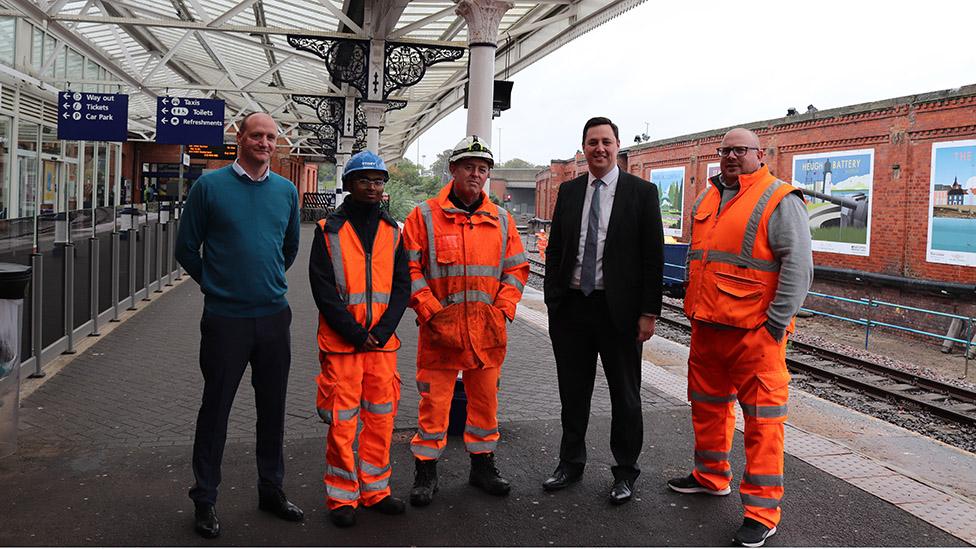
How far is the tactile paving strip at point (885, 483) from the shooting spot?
162 inches

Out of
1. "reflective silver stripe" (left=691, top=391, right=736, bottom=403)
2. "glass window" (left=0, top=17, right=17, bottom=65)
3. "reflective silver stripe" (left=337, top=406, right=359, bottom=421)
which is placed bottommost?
"reflective silver stripe" (left=337, top=406, right=359, bottom=421)

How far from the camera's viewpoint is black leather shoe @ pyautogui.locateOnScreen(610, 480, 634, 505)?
13.9 ft

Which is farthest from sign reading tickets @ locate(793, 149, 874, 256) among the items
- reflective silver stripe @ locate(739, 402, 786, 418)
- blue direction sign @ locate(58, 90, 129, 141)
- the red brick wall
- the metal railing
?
reflective silver stripe @ locate(739, 402, 786, 418)

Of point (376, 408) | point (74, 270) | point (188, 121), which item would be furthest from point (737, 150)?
point (188, 121)

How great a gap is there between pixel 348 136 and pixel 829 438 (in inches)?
774

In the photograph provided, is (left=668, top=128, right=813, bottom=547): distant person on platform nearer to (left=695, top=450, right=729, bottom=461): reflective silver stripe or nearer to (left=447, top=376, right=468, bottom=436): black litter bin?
(left=695, top=450, right=729, bottom=461): reflective silver stripe

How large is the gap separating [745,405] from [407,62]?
36.8 feet

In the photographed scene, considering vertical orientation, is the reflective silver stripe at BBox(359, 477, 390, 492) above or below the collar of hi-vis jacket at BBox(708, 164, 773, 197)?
below

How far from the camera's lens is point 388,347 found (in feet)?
13.3

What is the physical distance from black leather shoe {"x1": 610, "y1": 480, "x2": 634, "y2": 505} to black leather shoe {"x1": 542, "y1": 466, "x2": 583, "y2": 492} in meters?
0.24

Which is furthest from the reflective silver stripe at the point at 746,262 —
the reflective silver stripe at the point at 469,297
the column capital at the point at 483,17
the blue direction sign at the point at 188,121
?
the blue direction sign at the point at 188,121

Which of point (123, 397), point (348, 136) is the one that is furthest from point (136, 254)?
point (348, 136)

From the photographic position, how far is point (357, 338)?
12.8 ft

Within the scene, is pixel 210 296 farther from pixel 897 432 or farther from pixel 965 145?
pixel 965 145
